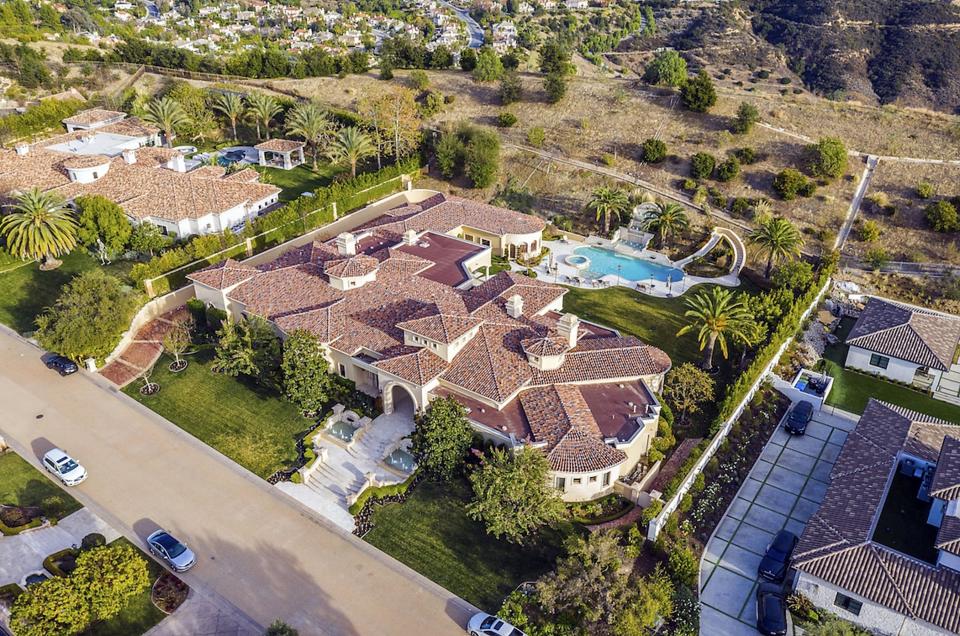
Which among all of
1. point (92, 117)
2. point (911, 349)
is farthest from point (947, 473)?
point (92, 117)

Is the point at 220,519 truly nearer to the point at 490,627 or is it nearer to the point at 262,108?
the point at 490,627

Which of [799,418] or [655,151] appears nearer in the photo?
[799,418]

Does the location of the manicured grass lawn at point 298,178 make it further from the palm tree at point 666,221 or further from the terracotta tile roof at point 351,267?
the palm tree at point 666,221

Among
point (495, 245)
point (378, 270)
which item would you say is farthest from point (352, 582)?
point (495, 245)

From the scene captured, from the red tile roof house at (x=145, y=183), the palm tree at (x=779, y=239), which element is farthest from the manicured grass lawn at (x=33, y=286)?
the palm tree at (x=779, y=239)

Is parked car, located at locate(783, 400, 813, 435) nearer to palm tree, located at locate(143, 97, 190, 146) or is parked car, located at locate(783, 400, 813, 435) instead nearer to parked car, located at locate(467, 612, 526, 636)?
parked car, located at locate(467, 612, 526, 636)
